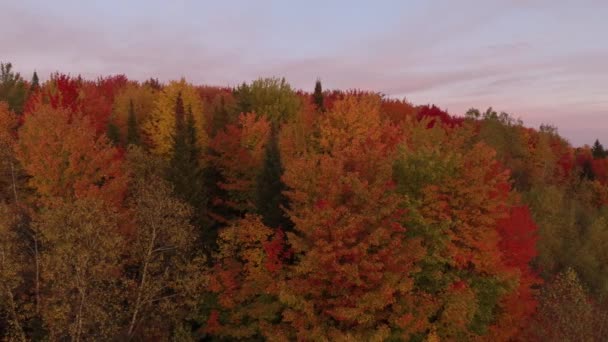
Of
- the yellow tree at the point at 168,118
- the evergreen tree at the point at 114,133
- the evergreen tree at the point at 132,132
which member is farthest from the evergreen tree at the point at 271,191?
the evergreen tree at the point at 114,133

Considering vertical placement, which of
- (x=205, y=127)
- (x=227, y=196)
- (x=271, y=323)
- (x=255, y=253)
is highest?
(x=205, y=127)

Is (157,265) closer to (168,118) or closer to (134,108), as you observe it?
(168,118)

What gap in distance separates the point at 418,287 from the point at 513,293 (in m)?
10.4

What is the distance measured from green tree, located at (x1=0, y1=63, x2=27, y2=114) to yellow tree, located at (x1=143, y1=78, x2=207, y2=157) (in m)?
17.3

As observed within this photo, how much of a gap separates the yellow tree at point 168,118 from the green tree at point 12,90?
1726 centimetres

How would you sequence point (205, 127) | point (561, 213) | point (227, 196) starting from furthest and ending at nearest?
1. point (561, 213)
2. point (205, 127)
3. point (227, 196)

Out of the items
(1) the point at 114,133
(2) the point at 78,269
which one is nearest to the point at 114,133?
(1) the point at 114,133

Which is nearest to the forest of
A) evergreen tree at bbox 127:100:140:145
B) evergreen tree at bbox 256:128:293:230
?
evergreen tree at bbox 256:128:293:230

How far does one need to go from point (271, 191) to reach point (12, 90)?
46.5m

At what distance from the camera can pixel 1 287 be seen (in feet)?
76.9

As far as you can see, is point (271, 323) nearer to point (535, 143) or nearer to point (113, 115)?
point (113, 115)

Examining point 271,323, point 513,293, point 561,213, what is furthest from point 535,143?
point 271,323

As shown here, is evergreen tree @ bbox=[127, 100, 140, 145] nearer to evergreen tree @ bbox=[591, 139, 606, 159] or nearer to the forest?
the forest

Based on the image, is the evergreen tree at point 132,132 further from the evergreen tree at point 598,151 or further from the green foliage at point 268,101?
the evergreen tree at point 598,151
